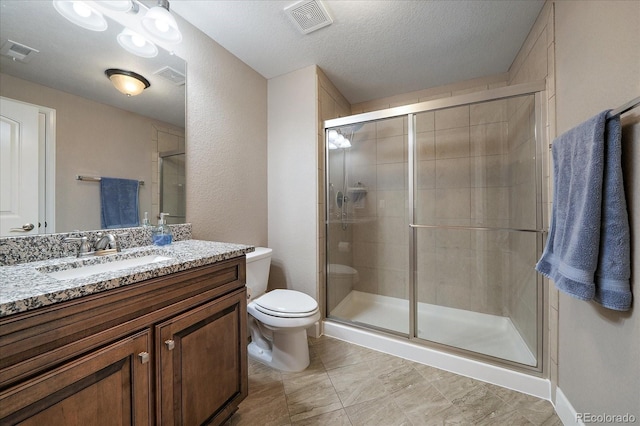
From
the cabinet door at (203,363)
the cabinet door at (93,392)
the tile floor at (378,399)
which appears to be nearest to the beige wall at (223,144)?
the cabinet door at (203,363)

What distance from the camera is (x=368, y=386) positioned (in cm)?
146

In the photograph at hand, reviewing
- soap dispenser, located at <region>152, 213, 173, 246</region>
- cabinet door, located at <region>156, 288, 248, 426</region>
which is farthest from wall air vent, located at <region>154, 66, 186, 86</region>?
cabinet door, located at <region>156, 288, 248, 426</region>

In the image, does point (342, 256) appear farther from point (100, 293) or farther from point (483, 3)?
point (483, 3)

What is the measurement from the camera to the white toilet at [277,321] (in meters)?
1.49

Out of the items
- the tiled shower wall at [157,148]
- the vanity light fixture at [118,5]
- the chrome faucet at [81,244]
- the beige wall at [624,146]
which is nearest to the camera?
the beige wall at [624,146]

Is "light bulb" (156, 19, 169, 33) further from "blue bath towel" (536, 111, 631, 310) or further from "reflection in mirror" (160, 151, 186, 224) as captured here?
"blue bath towel" (536, 111, 631, 310)

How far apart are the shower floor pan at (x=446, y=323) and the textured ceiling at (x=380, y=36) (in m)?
2.08

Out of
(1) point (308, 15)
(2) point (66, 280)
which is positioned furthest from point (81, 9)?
(2) point (66, 280)

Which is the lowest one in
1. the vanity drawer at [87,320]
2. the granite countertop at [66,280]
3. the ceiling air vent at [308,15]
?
the vanity drawer at [87,320]

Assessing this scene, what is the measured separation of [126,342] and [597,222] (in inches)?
66.9

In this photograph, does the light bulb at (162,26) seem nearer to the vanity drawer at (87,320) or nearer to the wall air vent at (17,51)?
the wall air vent at (17,51)

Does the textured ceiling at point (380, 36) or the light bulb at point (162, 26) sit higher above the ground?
the textured ceiling at point (380, 36)

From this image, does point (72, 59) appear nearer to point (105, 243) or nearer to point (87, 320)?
point (105, 243)

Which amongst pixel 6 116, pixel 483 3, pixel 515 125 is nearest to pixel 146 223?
pixel 6 116
